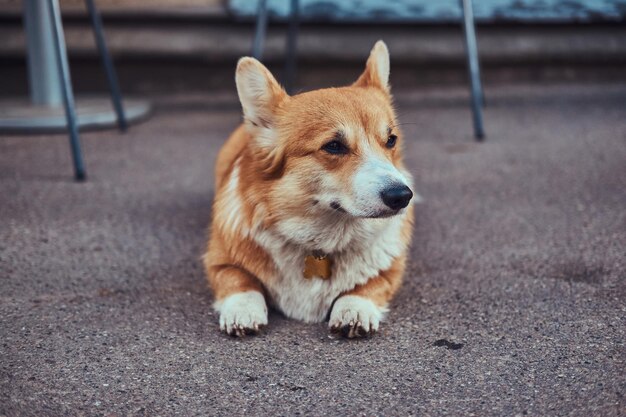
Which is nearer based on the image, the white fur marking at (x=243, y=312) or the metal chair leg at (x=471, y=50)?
the white fur marking at (x=243, y=312)

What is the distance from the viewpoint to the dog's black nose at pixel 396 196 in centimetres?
224

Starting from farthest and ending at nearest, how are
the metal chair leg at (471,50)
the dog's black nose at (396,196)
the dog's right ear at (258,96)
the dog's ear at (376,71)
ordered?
the metal chair leg at (471,50) → the dog's ear at (376,71) → the dog's right ear at (258,96) → the dog's black nose at (396,196)

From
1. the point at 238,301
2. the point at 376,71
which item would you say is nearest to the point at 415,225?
the point at 376,71

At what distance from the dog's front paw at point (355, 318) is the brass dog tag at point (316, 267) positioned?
0.46 ft

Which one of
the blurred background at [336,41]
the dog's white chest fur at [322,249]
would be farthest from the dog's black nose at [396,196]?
the blurred background at [336,41]

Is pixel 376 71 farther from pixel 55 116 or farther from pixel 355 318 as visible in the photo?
pixel 55 116

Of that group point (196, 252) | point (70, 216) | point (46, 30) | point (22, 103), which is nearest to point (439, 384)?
point (196, 252)

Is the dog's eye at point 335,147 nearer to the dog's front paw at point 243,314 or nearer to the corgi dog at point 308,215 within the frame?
the corgi dog at point 308,215

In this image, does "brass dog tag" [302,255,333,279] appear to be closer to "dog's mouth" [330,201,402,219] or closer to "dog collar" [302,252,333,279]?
"dog collar" [302,252,333,279]

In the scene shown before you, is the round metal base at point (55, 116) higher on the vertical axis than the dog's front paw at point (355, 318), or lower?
lower

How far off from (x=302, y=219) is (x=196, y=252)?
32.1 inches

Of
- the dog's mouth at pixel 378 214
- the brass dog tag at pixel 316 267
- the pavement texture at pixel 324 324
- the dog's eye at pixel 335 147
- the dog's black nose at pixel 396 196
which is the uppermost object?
the dog's eye at pixel 335 147

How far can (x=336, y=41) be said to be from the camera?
6.12 metres

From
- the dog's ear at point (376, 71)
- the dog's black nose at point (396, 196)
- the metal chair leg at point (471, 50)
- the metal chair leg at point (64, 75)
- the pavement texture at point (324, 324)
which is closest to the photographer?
the pavement texture at point (324, 324)
